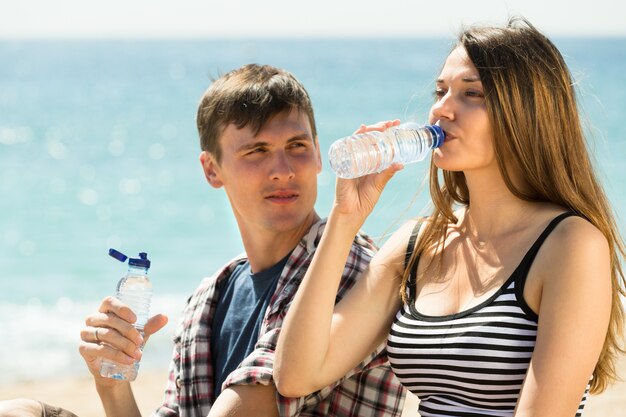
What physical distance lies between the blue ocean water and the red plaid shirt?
33cm

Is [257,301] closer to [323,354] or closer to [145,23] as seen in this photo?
[323,354]

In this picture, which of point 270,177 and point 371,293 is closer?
point 371,293

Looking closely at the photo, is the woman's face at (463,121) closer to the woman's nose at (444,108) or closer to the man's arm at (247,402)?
the woman's nose at (444,108)

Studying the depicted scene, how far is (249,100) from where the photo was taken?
381cm

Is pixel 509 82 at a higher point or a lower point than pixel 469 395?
higher

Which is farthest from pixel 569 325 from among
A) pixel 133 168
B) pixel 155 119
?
pixel 155 119

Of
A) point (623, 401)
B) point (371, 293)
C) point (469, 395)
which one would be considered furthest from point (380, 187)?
point (623, 401)

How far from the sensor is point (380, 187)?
3.14 metres

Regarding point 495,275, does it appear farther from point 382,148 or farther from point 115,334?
point 115,334

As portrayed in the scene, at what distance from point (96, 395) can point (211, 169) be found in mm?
4630

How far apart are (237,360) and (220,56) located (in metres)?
40.0

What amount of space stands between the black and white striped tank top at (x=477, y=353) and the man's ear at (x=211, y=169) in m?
1.25

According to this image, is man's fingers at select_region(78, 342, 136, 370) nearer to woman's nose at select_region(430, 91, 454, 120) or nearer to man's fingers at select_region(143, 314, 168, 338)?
man's fingers at select_region(143, 314, 168, 338)

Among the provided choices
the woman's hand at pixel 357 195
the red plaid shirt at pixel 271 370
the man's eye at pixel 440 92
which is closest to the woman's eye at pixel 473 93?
the man's eye at pixel 440 92
